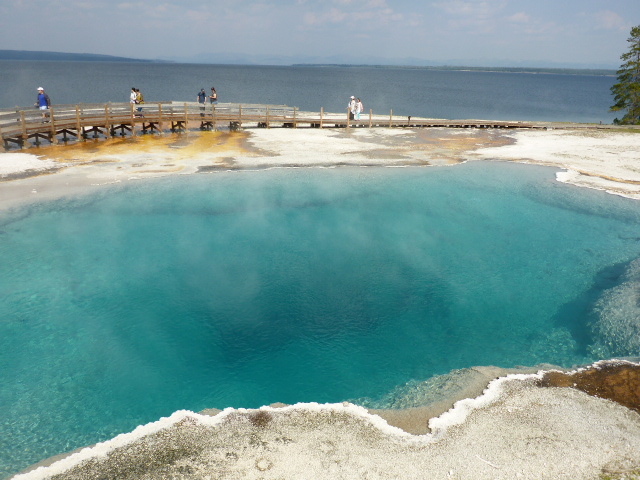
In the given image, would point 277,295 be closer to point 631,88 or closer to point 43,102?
point 43,102

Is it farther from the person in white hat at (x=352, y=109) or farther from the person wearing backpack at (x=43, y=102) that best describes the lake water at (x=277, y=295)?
the person in white hat at (x=352, y=109)

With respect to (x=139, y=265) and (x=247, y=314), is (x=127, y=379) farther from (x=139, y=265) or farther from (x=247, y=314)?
(x=139, y=265)

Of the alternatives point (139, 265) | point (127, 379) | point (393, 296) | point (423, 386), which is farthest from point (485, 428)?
point (139, 265)

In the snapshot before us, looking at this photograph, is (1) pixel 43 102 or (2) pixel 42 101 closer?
(2) pixel 42 101

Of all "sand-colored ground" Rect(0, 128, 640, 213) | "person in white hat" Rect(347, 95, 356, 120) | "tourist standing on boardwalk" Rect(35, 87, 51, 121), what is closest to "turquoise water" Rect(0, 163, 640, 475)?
"sand-colored ground" Rect(0, 128, 640, 213)

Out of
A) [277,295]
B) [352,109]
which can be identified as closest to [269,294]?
[277,295]

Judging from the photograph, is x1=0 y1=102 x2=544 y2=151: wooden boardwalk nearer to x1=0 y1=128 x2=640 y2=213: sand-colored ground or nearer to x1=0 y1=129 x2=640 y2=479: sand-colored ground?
x1=0 y1=128 x2=640 y2=213: sand-colored ground
